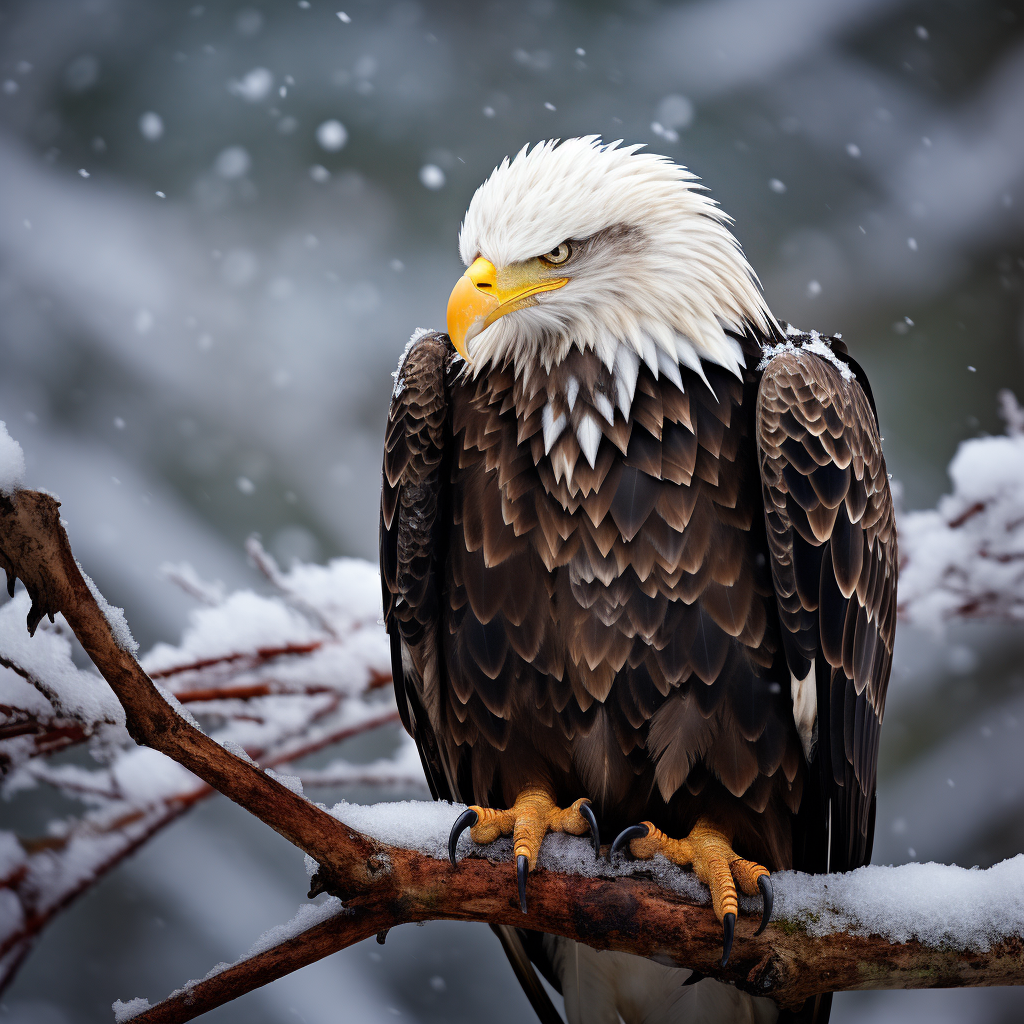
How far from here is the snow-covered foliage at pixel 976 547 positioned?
223cm

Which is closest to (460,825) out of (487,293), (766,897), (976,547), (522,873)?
(522,873)

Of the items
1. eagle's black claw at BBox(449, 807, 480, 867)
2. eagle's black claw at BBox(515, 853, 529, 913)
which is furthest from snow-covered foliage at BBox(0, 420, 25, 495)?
eagle's black claw at BBox(515, 853, 529, 913)

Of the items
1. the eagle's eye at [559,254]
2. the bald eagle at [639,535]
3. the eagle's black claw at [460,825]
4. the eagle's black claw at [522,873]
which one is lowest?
the eagle's black claw at [522,873]

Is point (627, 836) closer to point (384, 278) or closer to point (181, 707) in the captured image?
point (181, 707)

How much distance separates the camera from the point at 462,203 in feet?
14.7

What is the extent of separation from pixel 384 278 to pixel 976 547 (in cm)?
338

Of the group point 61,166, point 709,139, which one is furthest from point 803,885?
point 61,166

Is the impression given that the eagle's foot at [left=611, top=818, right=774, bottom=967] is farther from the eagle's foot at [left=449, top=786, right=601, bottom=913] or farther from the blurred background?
the blurred background

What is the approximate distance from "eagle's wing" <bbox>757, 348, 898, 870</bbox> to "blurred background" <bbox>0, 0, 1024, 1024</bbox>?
8.69ft

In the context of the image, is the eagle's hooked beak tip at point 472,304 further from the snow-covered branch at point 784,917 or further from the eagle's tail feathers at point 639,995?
the eagle's tail feathers at point 639,995

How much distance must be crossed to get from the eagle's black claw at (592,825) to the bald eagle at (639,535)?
0.05 ft

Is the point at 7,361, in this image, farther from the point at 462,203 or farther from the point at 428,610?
the point at 428,610

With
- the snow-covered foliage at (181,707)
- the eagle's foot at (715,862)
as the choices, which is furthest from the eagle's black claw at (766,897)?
the snow-covered foliage at (181,707)

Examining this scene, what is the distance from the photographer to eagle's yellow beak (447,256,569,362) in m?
1.70
